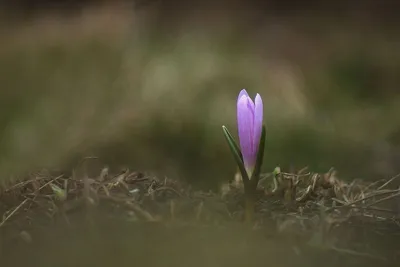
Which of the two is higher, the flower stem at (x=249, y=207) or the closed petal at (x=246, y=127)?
the closed petal at (x=246, y=127)

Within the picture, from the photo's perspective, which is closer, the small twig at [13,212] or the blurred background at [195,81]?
the small twig at [13,212]

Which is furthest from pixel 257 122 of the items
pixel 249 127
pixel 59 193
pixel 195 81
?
pixel 195 81

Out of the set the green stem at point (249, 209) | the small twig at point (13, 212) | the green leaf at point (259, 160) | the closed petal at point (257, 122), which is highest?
the closed petal at point (257, 122)

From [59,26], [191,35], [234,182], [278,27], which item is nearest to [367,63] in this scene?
[278,27]

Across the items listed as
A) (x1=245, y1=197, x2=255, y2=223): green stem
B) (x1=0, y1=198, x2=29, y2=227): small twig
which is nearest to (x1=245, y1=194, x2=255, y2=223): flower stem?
(x1=245, y1=197, x2=255, y2=223): green stem

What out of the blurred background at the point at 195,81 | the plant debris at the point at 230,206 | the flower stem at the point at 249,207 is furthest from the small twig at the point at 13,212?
the blurred background at the point at 195,81

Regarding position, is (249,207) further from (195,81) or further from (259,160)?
(195,81)

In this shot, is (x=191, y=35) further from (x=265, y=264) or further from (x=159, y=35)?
(x=265, y=264)

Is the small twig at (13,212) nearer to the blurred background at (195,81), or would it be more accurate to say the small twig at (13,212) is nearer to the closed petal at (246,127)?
the closed petal at (246,127)
